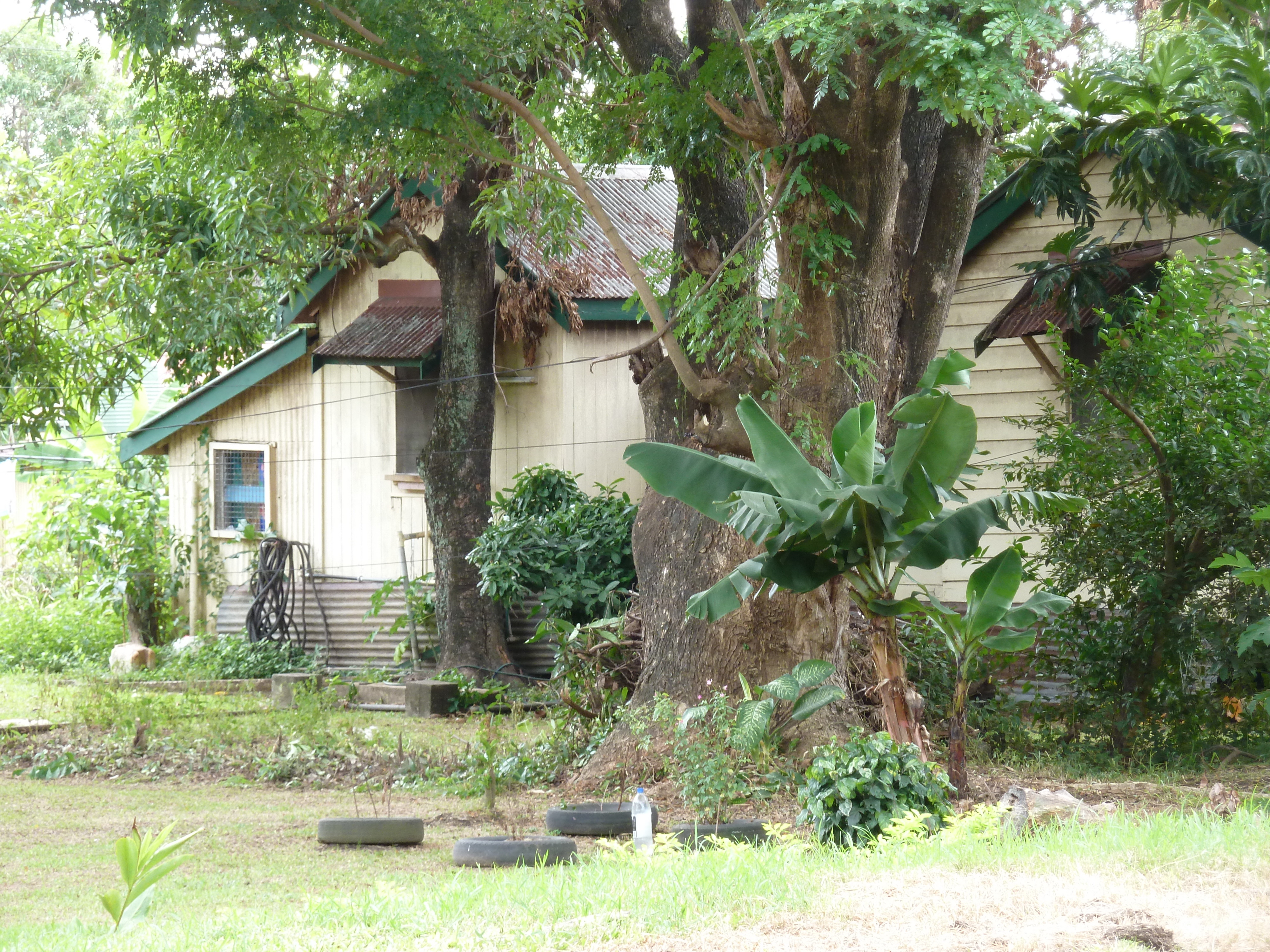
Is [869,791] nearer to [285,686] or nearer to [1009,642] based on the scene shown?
[1009,642]

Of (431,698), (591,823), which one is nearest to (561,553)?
(431,698)

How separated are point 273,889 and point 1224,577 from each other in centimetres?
760

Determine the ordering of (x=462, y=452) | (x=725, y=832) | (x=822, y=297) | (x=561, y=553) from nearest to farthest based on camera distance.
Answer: (x=725, y=832) → (x=822, y=297) → (x=561, y=553) → (x=462, y=452)

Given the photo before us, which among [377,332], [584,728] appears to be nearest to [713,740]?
[584,728]

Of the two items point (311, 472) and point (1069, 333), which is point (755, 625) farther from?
point (311, 472)

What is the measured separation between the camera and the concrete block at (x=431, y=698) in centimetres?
1467

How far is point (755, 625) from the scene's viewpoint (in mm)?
9445

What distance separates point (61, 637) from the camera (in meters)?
21.2

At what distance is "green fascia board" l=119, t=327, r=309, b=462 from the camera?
1875 centimetres

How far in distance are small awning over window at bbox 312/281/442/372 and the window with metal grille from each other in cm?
291

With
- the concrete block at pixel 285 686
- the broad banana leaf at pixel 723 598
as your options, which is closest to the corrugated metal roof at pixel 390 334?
the concrete block at pixel 285 686

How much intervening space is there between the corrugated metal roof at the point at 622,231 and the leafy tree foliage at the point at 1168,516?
486 centimetres

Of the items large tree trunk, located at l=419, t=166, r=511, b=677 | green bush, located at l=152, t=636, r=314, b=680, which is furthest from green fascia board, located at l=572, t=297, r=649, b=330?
green bush, located at l=152, t=636, r=314, b=680

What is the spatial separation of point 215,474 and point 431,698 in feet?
25.5
